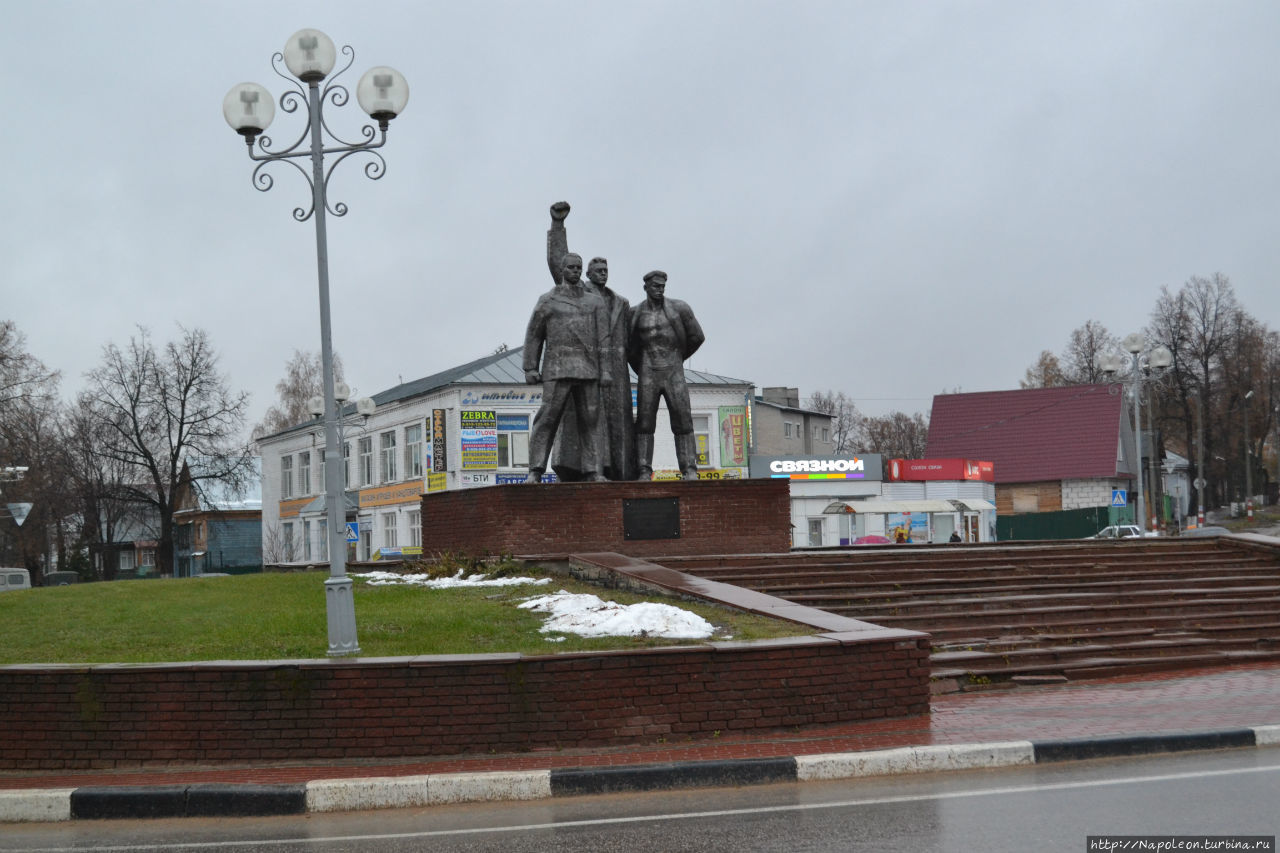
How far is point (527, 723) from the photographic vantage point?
8961 mm

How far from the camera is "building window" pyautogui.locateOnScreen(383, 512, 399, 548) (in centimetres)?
4900

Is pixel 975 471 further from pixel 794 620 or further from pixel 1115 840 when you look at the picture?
pixel 1115 840

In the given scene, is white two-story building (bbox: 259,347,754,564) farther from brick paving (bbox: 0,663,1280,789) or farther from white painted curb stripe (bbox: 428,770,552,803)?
white painted curb stripe (bbox: 428,770,552,803)

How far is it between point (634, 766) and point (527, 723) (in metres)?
1.00

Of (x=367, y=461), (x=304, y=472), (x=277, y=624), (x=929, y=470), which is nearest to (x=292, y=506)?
(x=304, y=472)

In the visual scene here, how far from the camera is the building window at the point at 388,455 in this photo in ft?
162

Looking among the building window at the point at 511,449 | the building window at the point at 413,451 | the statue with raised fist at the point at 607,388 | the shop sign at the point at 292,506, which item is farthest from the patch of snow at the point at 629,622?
the shop sign at the point at 292,506

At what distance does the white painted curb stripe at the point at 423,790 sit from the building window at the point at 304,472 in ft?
159

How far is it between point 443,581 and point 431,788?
7386mm

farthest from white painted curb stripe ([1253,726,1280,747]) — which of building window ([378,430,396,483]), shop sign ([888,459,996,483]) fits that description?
building window ([378,430,396,483])

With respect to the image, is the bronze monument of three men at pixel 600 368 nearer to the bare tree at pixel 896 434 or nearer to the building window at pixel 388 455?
the building window at pixel 388 455

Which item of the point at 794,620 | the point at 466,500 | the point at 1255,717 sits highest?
the point at 466,500

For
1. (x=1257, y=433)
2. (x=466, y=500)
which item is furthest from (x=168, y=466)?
(x=1257, y=433)

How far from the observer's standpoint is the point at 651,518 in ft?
55.2
